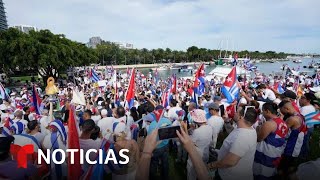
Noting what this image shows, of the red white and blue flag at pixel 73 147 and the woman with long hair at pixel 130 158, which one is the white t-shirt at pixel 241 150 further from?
the red white and blue flag at pixel 73 147

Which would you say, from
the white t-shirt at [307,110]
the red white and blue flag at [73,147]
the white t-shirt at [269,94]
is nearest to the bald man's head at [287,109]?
the white t-shirt at [307,110]

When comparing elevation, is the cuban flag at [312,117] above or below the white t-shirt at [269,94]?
below

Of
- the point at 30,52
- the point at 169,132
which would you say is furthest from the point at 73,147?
the point at 30,52

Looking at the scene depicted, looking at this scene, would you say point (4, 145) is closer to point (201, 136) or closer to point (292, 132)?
point (201, 136)

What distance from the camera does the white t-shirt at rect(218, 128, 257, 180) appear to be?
350 centimetres

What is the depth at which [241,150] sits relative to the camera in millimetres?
3486

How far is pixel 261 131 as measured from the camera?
13.9 feet

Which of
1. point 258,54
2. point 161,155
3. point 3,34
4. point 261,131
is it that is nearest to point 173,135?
point 261,131

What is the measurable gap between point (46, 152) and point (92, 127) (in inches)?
52.1

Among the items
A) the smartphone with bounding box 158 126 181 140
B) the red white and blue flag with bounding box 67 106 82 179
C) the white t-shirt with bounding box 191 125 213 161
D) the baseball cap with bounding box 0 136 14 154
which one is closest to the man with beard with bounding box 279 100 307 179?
the white t-shirt with bounding box 191 125 213 161

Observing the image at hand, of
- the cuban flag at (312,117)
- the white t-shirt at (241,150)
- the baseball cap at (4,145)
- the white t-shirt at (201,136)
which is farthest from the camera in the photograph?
the cuban flag at (312,117)

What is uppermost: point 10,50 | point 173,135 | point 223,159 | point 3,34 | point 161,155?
point 3,34

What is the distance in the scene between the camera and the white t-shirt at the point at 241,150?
3.50 metres

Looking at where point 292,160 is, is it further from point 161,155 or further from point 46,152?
point 46,152
